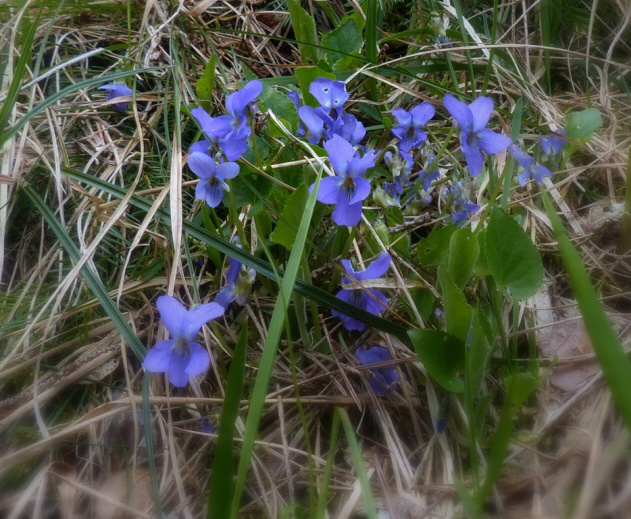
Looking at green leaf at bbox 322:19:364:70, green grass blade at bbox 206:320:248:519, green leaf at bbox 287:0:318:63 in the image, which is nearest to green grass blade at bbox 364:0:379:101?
green leaf at bbox 322:19:364:70

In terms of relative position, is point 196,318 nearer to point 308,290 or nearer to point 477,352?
point 308,290

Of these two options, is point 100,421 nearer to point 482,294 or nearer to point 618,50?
point 482,294

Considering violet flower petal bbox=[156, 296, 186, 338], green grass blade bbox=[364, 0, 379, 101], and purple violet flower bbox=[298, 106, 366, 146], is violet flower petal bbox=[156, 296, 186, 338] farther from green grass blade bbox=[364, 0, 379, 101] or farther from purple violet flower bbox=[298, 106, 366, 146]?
green grass blade bbox=[364, 0, 379, 101]

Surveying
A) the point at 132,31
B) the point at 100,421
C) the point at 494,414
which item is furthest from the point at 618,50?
the point at 100,421

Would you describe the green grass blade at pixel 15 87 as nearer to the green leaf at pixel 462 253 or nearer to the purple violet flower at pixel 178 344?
the purple violet flower at pixel 178 344

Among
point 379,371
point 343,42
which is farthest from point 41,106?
point 379,371
